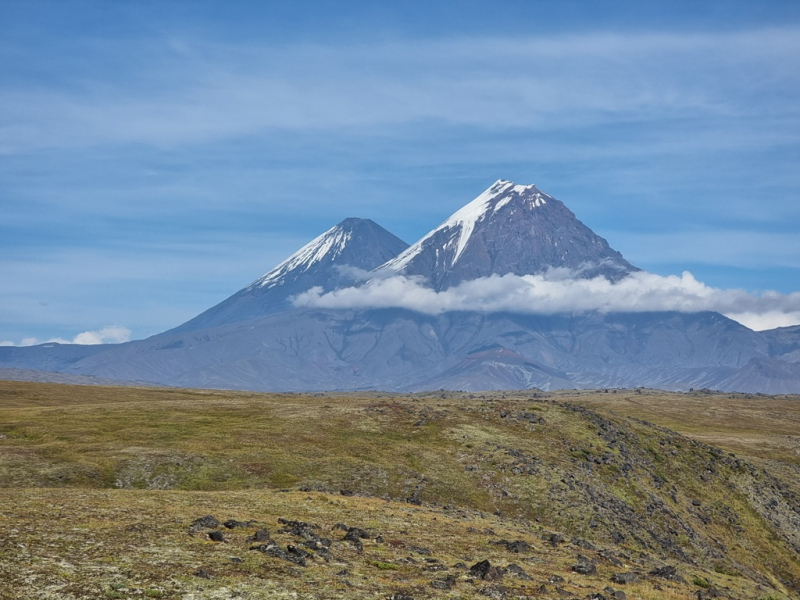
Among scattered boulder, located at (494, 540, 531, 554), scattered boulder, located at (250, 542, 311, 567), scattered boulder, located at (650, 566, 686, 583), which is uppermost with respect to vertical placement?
scattered boulder, located at (250, 542, 311, 567)

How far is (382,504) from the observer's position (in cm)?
6081

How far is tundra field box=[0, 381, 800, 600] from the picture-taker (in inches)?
1292

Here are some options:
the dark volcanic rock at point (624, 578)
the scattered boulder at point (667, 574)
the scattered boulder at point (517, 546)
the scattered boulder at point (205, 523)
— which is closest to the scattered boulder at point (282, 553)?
the scattered boulder at point (205, 523)

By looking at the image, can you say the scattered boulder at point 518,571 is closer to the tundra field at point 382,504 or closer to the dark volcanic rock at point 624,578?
the tundra field at point 382,504

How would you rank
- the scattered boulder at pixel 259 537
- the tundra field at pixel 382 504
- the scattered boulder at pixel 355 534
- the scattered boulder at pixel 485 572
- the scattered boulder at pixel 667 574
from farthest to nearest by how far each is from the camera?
the scattered boulder at pixel 667 574 < the scattered boulder at pixel 355 534 < the scattered boulder at pixel 259 537 < the scattered boulder at pixel 485 572 < the tundra field at pixel 382 504

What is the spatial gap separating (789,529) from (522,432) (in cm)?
3378

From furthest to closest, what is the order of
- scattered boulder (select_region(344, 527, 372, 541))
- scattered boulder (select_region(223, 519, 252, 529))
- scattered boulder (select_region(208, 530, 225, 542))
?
scattered boulder (select_region(344, 527, 372, 541)) < scattered boulder (select_region(223, 519, 252, 529)) < scattered boulder (select_region(208, 530, 225, 542))

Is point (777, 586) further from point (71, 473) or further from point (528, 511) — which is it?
point (71, 473)

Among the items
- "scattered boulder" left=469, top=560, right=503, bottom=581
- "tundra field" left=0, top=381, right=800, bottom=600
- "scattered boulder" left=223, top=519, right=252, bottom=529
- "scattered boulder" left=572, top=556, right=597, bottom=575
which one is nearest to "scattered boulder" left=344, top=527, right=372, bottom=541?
"tundra field" left=0, top=381, right=800, bottom=600

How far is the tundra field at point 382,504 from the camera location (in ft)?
108

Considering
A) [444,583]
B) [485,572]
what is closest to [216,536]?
[444,583]

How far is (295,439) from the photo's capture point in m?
92.5

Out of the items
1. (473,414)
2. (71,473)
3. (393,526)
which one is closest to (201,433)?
(71,473)

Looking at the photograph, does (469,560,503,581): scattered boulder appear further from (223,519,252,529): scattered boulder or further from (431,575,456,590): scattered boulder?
(223,519,252,529): scattered boulder
